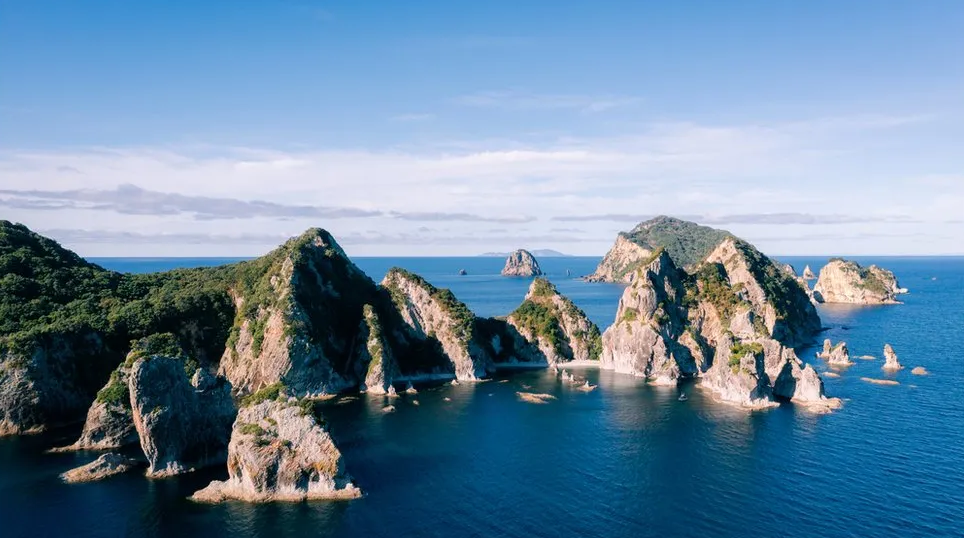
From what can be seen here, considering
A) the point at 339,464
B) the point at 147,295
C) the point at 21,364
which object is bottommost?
the point at 339,464

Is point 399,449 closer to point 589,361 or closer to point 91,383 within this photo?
point 91,383

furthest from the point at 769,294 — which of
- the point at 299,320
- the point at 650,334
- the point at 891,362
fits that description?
the point at 299,320

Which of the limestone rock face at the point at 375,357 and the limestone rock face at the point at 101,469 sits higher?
the limestone rock face at the point at 375,357

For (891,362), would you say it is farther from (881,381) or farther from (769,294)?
(769,294)

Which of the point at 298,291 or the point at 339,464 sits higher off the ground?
the point at 298,291

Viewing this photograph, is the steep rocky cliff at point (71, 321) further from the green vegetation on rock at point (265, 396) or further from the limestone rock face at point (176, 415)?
the green vegetation on rock at point (265, 396)

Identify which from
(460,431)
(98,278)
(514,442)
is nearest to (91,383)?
(98,278)

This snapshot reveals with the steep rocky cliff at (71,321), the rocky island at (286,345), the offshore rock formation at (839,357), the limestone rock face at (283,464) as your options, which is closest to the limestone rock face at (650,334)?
the rocky island at (286,345)

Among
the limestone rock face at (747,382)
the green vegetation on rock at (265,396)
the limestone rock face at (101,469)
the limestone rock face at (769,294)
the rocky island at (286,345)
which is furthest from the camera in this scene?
the limestone rock face at (769,294)
